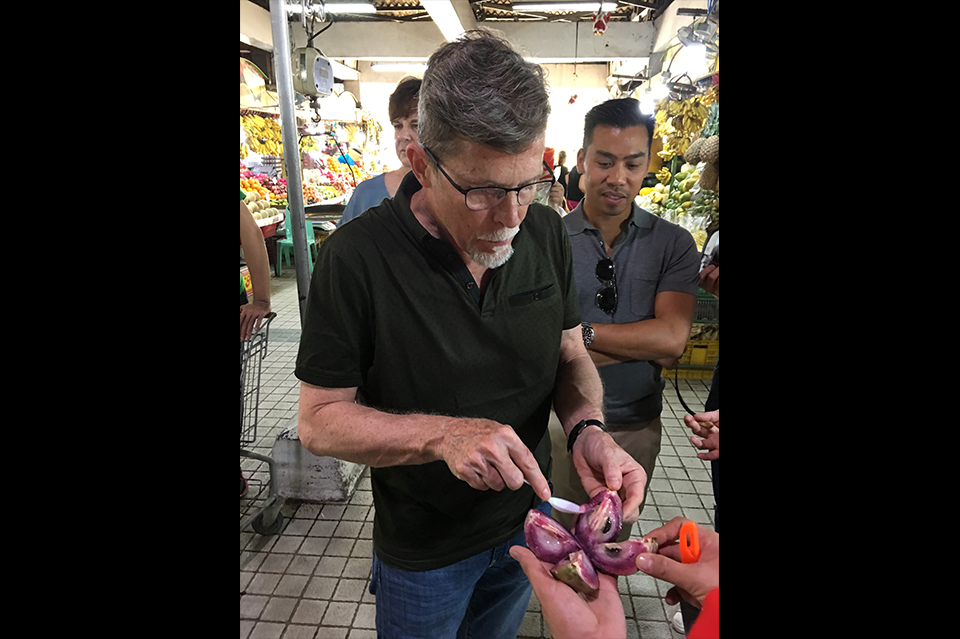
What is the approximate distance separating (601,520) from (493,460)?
0.27 m

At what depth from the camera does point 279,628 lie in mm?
1686

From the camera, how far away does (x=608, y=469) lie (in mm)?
952

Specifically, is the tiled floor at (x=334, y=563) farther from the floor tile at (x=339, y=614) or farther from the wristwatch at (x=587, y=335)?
the wristwatch at (x=587, y=335)

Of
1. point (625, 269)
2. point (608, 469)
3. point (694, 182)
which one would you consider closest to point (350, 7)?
point (694, 182)

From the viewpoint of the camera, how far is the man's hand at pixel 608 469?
3.04 feet

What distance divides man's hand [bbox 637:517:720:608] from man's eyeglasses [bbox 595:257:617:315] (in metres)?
0.77

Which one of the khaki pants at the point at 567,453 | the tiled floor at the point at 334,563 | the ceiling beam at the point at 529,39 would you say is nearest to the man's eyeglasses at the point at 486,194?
the khaki pants at the point at 567,453

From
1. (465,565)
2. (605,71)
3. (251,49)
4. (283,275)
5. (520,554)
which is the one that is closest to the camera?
(520,554)

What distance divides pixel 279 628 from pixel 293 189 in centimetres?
146

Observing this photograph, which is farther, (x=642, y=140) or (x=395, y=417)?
(x=642, y=140)

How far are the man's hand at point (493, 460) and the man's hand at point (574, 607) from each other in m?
0.12
